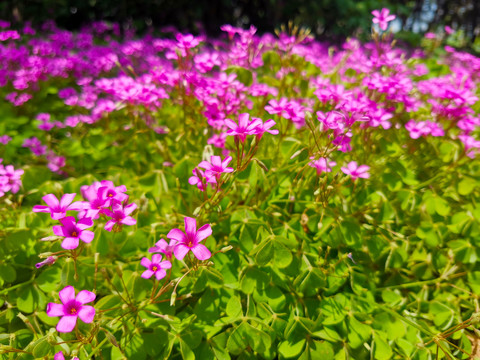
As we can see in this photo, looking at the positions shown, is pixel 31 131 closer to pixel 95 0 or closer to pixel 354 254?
pixel 354 254

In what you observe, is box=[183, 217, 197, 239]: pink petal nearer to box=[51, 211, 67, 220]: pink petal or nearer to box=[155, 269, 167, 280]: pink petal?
box=[155, 269, 167, 280]: pink petal

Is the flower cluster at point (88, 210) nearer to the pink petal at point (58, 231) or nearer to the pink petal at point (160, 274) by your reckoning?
the pink petal at point (58, 231)

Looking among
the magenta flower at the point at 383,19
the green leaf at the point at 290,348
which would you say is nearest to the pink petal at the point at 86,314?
the green leaf at the point at 290,348

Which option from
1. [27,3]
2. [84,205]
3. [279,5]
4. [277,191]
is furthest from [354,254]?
[27,3]

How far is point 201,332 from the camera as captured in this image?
144 cm

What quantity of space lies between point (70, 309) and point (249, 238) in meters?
0.81

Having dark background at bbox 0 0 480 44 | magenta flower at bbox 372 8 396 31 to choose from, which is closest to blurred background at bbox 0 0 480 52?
dark background at bbox 0 0 480 44

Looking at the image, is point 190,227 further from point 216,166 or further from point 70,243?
point 70,243

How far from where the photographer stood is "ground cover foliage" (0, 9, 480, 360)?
137 centimetres

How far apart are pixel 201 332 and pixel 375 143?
158 centimetres

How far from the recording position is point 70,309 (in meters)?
1.12

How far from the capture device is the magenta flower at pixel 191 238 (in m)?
1.16

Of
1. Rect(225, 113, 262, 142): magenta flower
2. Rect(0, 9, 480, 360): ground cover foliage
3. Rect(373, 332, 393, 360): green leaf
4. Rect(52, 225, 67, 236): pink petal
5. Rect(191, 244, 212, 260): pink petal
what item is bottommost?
Rect(373, 332, 393, 360): green leaf

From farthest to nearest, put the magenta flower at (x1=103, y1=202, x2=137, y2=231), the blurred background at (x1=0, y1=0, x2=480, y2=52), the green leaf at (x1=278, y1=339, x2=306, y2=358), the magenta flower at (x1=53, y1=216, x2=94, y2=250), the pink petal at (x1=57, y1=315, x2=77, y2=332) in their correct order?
the blurred background at (x1=0, y1=0, x2=480, y2=52)
the green leaf at (x1=278, y1=339, x2=306, y2=358)
the magenta flower at (x1=103, y1=202, x2=137, y2=231)
the magenta flower at (x1=53, y1=216, x2=94, y2=250)
the pink petal at (x1=57, y1=315, x2=77, y2=332)
